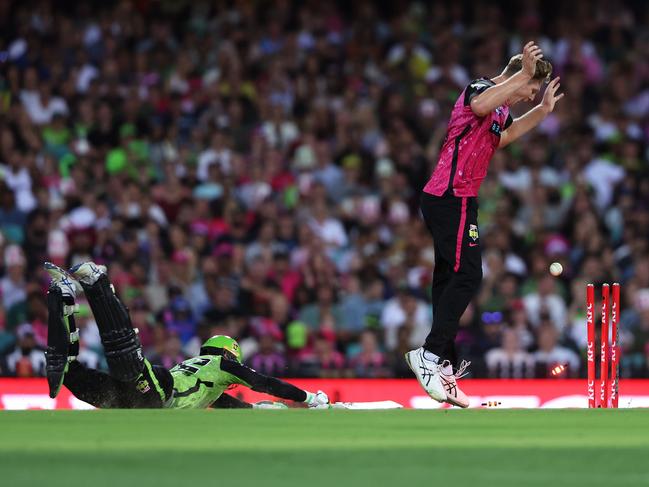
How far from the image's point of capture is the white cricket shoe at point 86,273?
10469mm

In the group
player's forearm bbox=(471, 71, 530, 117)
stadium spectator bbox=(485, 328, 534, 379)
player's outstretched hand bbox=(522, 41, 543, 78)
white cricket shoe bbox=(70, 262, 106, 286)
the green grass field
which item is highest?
player's outstretched hand bbox=(522, 41, 543, 78)

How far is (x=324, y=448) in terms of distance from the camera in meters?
7.28

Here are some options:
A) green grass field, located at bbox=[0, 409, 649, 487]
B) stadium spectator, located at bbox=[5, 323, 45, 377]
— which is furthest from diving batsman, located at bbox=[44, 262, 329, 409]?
stadium spectator, located at bbox=[5, 323, 45, 377]

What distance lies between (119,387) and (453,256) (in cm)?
262

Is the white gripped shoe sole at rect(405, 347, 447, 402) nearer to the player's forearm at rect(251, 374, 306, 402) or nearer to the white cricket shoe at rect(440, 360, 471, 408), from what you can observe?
the white cricket shoe at rect(440, 360, 471, 408)

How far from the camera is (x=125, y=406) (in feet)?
35.3

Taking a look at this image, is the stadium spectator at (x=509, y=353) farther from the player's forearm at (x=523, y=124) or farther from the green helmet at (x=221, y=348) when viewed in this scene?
the player's forearm at (x=523, y=124)

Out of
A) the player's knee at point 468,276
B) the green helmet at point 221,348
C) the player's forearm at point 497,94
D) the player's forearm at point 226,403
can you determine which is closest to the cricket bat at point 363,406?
the player's forearm at point 226,403

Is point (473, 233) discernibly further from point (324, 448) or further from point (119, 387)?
point (324, 448)

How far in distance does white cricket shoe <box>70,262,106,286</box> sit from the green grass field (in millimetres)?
1735

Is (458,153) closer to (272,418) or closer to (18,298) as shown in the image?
(272,418)

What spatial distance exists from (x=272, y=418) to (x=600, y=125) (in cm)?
1147

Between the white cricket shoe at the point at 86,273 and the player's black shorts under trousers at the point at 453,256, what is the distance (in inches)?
93.1

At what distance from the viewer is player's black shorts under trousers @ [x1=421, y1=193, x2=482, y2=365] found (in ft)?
32.0
